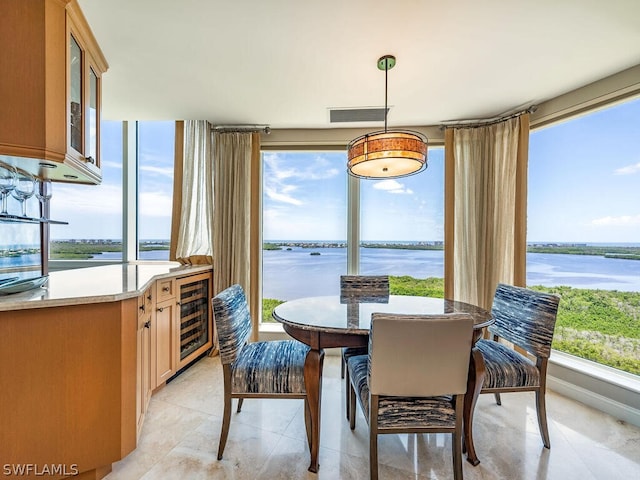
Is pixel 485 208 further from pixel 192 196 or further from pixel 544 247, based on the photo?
pixel 192 196

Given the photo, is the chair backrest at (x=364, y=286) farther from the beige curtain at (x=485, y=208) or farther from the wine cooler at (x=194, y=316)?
the wine cooler at (x=194, y=316)

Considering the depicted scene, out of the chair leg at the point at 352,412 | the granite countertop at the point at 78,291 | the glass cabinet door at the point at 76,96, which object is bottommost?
the chair leg at the point at 352,412

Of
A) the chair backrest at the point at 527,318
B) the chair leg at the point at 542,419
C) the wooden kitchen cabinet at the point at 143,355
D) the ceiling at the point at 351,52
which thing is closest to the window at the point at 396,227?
the ceiling at the point at 351,52

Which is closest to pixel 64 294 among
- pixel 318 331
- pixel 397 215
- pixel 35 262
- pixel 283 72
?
pixel 35 262

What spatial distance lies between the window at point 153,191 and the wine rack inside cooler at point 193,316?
2.34 ft

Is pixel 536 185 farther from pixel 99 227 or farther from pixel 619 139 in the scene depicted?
pixel 99 227

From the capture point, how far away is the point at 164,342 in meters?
2.34

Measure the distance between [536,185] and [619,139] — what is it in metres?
0.63

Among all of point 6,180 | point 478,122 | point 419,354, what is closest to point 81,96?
point 6,180

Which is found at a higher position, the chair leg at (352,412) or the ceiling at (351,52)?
the ceiling at (351,52)

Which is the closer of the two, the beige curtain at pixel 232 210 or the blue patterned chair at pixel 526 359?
the blue patterned chair at pixel 526 359

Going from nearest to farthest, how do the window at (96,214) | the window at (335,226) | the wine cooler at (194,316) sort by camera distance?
1. the wine cooler at (194,316)
2. the window at (96,214)
3. the window at (335,226)

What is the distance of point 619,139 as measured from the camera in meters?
2.31

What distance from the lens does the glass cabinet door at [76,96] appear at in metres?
1.63
